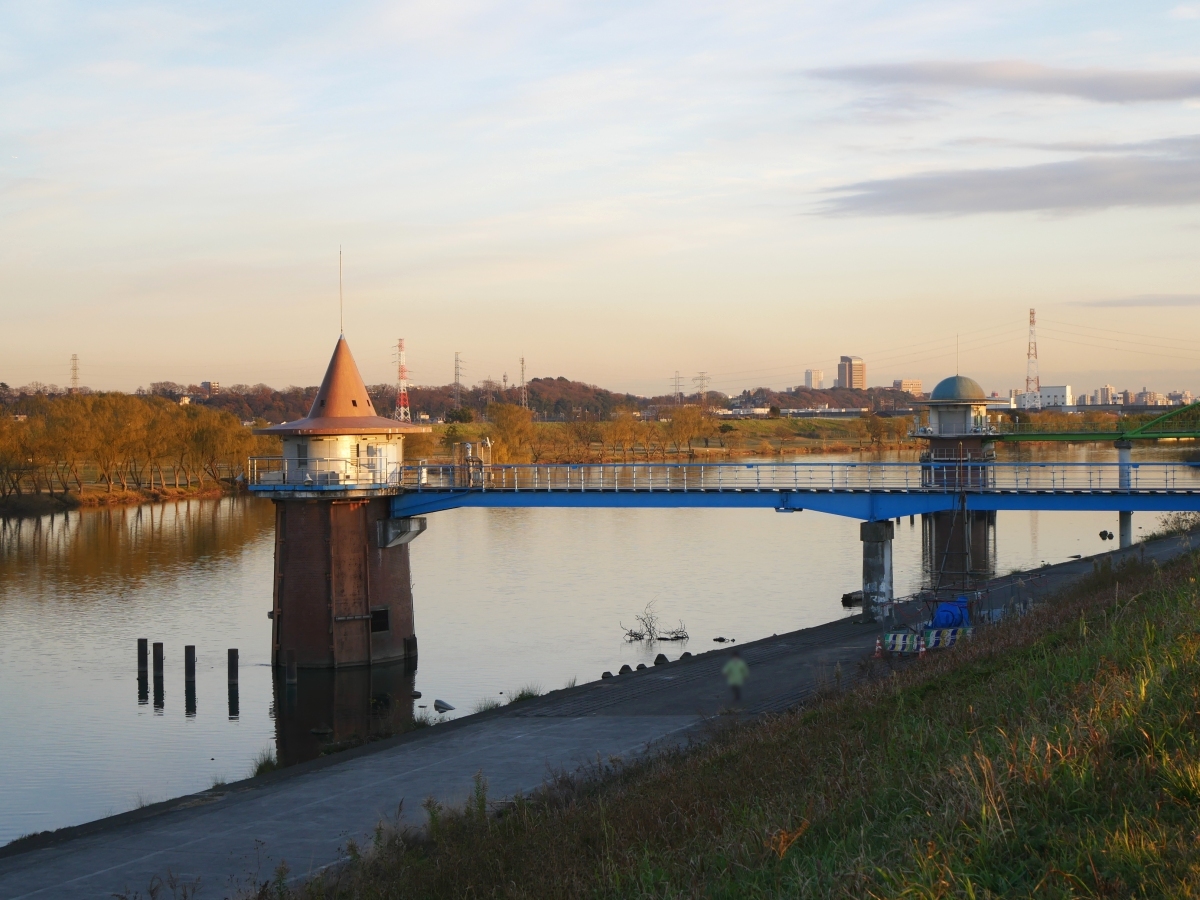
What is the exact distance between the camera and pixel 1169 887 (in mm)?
7184

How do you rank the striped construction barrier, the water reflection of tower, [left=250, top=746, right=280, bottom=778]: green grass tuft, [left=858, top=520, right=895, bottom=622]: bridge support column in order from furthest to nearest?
1. the water reflection of tower
2. [left=858, top=520, right=895, bottom=622]: bridge support column
3. the striped construction barrier
4. [left=250, top=746, right=280, bottom=778]: green grass tuft

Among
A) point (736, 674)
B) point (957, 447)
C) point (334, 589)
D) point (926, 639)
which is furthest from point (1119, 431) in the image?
point (334, 589)

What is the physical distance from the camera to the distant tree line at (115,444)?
85688mm

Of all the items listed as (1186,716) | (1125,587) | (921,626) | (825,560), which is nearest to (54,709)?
(921,626)

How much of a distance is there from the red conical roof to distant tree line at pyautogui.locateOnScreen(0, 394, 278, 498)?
54540 millimetres

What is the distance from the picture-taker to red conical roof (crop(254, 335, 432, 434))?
35.9m

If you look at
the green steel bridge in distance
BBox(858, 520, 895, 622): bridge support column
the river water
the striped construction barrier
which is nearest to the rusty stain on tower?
the river water

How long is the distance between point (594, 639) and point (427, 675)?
623 centimetres

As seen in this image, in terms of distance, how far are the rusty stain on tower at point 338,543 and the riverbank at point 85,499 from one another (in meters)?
53.6

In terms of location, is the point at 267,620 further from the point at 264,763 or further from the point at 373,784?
the point at 373,784

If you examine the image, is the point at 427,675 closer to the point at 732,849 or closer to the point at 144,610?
the point at 144,610

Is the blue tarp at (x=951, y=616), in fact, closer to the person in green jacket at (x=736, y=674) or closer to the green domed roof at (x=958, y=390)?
the person in green jacket at (x=736, y=674)

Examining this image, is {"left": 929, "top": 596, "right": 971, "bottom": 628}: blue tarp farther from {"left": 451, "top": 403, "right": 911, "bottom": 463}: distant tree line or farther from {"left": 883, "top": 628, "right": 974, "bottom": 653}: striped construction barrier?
{"left": 451, "top": 403, "right": 911, "bottom": 463}: distant tree line

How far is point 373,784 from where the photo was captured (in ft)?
67.9
